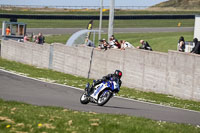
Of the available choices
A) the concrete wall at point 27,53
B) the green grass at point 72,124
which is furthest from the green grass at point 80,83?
the green grass at point 72,124

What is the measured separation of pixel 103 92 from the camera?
16.3 m

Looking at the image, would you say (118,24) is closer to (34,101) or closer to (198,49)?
(198,49)

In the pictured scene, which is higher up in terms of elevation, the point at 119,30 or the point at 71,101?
the point at 119,30

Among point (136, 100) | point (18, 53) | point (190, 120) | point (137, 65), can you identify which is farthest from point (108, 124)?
point (18, 53)

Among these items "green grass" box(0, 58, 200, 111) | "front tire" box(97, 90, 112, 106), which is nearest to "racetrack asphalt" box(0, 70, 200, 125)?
"front tire" box(97, 90, 112, 106)

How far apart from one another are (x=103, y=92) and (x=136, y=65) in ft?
27.5

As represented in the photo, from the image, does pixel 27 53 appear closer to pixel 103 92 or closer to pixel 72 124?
pixel 103 92

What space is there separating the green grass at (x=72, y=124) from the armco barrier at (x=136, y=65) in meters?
9.54

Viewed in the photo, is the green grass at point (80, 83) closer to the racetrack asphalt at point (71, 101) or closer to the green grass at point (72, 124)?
the racetrack asphalt at point (71, 101)

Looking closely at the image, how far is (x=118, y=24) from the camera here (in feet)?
220

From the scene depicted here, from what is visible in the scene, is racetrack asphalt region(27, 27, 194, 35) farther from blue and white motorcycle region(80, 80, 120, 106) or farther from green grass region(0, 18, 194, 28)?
blue and white motorcycle region(80, 80, 120, 106)

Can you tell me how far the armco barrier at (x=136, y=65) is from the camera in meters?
21.5

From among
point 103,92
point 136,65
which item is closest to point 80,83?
point 136,65

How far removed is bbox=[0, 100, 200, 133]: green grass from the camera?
10.3m
